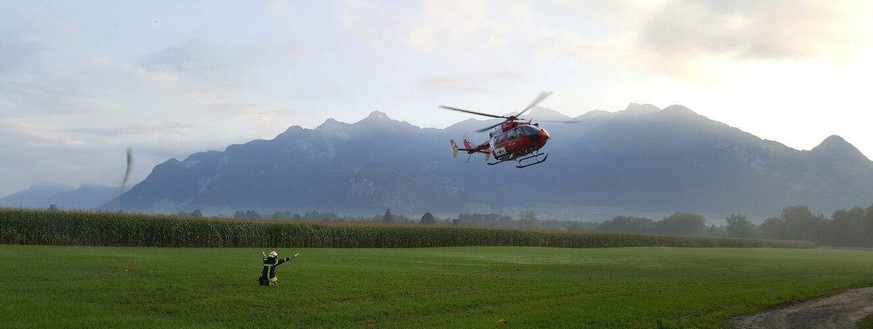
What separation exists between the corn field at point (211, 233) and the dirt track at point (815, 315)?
44.6 metres

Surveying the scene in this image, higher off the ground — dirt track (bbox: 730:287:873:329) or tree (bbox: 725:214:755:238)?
tree (bbox: 725:214:755:238)

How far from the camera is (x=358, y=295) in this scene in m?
24.3

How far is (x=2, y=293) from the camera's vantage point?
21375 millimetres

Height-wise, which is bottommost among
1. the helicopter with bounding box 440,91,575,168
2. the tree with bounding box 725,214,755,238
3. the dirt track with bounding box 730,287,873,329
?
the dirt track with bounding box 730,287,873,329

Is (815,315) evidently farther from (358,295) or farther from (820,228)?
Answer: (820,228)

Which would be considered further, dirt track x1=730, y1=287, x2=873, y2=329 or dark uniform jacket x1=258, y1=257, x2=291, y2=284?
dark uniform jacket x1=258, y1=257, x2=291, y2=284

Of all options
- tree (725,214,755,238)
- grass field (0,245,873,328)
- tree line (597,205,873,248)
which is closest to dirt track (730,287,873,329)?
grass field (0,245,873,328)

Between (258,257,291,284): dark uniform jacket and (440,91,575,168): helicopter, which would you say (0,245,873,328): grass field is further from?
(440,91,575,168): helicopter

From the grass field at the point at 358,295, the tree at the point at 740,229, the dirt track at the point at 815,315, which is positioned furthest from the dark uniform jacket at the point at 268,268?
the tree at the point at 740,229

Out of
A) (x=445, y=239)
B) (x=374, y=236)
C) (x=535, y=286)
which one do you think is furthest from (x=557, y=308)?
(x=445, y=239)

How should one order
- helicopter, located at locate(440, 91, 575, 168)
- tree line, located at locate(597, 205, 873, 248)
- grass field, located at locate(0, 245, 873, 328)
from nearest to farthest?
grass field, located at locate(0, 245, 873, 328) → helicopter, located at locate(440, 91, 575, 168) → tree line, located at locate(597, 205, 873, 248)

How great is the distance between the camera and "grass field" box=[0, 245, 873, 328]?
63.8ft

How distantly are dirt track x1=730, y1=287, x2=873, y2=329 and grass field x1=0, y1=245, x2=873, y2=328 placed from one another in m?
0.72

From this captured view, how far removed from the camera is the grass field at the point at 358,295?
19453 mm
